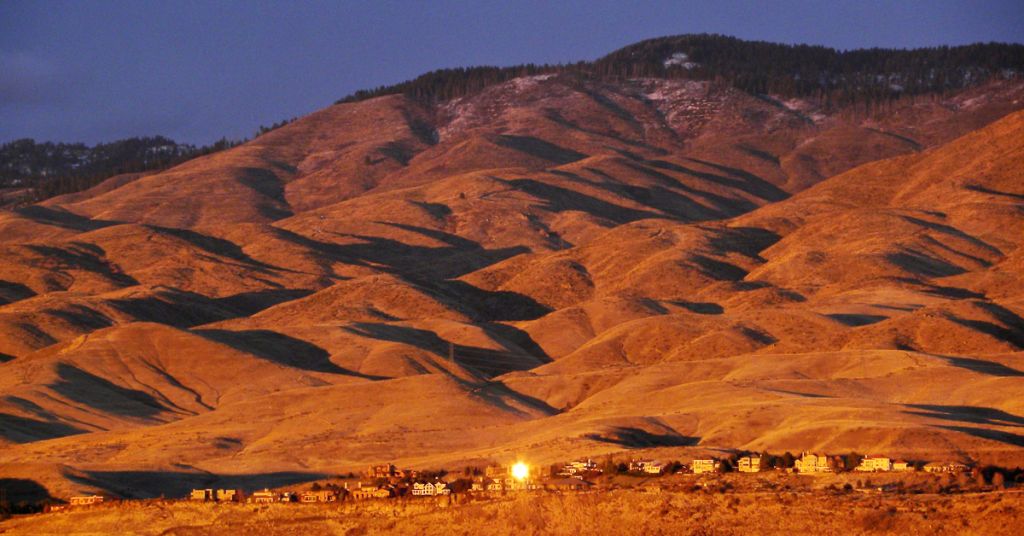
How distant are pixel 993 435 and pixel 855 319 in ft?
242

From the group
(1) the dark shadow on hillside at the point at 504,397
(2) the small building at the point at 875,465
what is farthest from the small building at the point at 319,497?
(1) the dark shadow on hillside at the point at 504,397

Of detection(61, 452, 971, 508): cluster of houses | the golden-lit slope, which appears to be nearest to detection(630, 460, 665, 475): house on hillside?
Answer: detection(61, 452, 971, 508): cluster of houses

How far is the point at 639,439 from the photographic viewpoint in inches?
3536

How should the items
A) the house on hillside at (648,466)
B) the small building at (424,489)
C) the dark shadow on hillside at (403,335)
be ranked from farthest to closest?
1. the dark shadow on hillside at (403,335)
2. the house on hillside at (648,466)
3. the small building at (424,489)

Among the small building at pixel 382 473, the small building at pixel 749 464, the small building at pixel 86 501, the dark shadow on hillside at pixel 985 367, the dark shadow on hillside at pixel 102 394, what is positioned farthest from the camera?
the dark shadow on hillside at pixel 102 394

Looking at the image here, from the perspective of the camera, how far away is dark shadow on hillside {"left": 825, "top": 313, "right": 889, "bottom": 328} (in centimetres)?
14825

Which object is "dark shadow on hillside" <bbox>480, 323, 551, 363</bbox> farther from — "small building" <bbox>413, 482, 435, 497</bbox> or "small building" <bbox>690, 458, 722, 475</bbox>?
"small building" <bbox>413, 482, 435, 497</bbox>

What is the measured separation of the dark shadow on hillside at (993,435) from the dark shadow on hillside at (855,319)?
6625cm

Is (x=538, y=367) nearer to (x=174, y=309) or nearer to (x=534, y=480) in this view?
(x=174, y=309)

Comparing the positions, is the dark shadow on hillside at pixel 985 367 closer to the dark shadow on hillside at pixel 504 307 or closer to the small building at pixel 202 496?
the small building at pixel 202 496

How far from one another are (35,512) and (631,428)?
119 ft

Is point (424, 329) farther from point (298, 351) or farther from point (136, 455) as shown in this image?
point (136, 455)

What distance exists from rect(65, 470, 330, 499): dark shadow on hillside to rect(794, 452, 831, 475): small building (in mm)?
27361

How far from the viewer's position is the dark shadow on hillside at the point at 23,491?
75.6 metres
